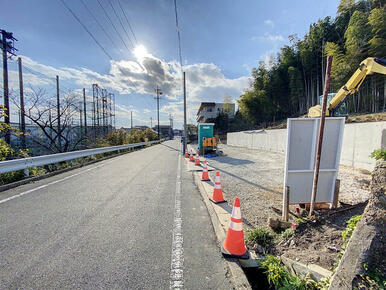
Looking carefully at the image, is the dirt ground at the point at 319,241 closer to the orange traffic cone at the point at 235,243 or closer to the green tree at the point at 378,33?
the orange traffic cone at the point at 235,243

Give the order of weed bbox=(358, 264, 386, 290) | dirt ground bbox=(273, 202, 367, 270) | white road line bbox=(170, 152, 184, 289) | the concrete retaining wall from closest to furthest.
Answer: weed bbox=(358, 264, 386, 290)
white road line bbox=(170, 152, 184, 289)
dirt ground bbox=(273, 202, 367, 270)
the concrete retaining wall

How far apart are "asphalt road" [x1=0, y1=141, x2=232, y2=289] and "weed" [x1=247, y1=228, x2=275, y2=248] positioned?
22.0 inches

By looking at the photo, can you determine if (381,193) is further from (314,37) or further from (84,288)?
(314,37)

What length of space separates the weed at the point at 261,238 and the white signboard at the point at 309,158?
0.99 m

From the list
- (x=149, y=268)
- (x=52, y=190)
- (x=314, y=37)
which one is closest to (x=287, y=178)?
(x=149, y=268)

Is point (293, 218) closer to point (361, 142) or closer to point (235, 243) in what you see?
point (235, 243)

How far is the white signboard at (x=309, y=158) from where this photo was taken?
2.84 m

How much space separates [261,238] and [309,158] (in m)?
1.75

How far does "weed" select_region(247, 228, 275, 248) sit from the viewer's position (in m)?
2.21

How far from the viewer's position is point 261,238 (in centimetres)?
225

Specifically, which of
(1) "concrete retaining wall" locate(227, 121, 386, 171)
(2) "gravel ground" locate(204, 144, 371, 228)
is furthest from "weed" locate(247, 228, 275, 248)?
(1) "concrete retaining wall" locate(227, 121, 386, 171)

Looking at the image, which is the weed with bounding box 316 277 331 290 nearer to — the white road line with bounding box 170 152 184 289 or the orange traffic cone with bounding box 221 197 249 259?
the orange traffic cone with bounding box 221 197 249 259

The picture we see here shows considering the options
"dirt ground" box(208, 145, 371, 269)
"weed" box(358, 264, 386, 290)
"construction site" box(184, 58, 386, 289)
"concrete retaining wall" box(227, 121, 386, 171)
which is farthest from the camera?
"concrete retaining wall" box(227, 121, 386, 171)

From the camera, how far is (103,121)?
2895 centimetres
